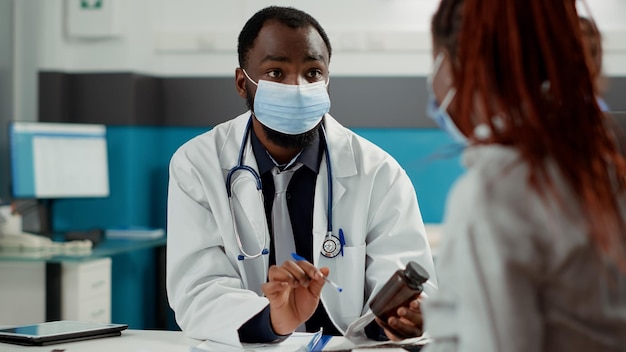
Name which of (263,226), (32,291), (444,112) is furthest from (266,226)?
(32,291)

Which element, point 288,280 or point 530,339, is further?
point 288,280

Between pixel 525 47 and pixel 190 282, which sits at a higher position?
pixel 525 47

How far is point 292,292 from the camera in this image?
1488 millimetres

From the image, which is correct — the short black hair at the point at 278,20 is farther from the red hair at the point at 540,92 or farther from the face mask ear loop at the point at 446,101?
the red hair at the point at 540,92

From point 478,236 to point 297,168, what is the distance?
1.12m

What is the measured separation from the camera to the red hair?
0.78 meters

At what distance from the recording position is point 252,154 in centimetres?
185

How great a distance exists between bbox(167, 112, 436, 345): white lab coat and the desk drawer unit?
4.64 feet

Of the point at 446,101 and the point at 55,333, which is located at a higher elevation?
the point at 446,101

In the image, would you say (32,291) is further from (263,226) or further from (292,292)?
(292,292)

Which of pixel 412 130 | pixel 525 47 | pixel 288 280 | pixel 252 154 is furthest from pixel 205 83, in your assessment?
pixel 525 47

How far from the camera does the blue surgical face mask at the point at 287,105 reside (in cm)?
191

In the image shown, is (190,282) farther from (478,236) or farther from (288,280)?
(478,236)

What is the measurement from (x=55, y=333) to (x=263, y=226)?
0.46 m
